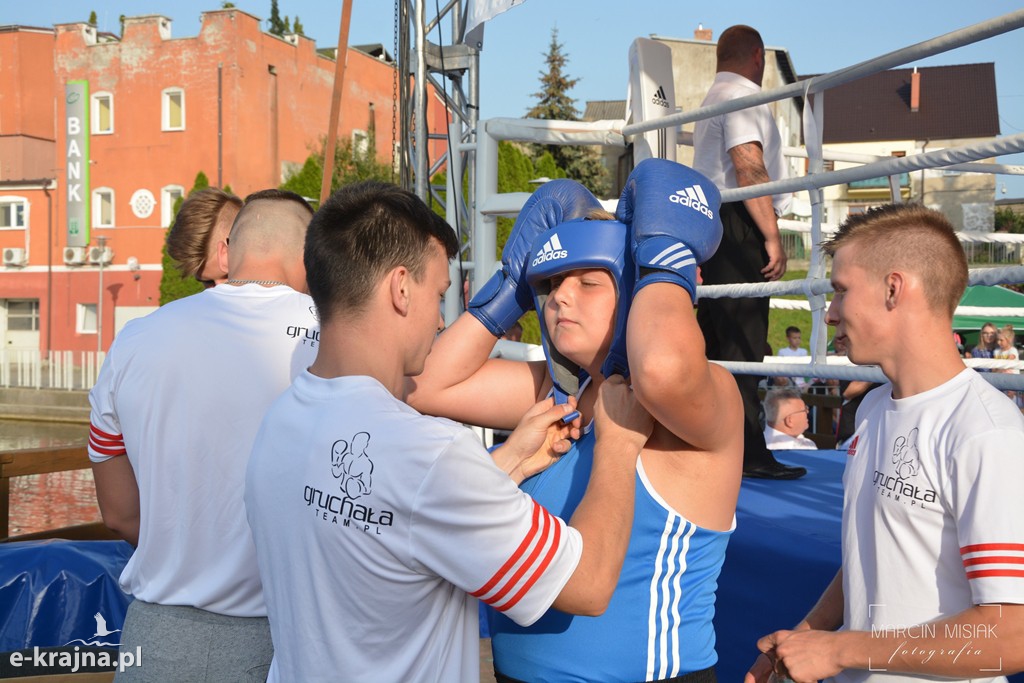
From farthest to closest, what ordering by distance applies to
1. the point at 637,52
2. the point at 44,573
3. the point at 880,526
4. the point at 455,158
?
1. the point at 455,158
2. the point at 637,52
3. the point at 44,573
4. the point at 880,526

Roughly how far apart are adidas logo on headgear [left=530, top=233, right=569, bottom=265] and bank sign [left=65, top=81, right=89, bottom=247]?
26.3m

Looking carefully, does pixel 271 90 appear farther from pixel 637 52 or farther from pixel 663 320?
pixel 663 320

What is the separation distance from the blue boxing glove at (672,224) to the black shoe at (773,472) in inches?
76.7

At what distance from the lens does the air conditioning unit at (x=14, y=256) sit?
26.2m

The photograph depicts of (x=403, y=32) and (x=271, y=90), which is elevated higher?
(x=271, y=90)

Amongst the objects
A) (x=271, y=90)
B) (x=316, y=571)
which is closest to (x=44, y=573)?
(x=316, y=571)

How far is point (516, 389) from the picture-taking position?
2.13m

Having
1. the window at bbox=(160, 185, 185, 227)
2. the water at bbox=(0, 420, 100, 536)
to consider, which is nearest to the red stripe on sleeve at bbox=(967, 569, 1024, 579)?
the water at bbox=(0, 420, 100, 536)

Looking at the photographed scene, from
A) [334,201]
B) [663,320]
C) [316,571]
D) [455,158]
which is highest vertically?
[455,158]

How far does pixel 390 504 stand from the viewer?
130 cm

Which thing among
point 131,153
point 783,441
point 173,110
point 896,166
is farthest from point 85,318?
point 896,166

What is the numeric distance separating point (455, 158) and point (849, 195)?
38.2 m

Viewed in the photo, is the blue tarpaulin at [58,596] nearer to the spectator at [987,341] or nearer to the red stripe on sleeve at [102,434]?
the red stripe on sleeve at [102,434]

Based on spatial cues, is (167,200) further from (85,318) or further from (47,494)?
(47,494)
